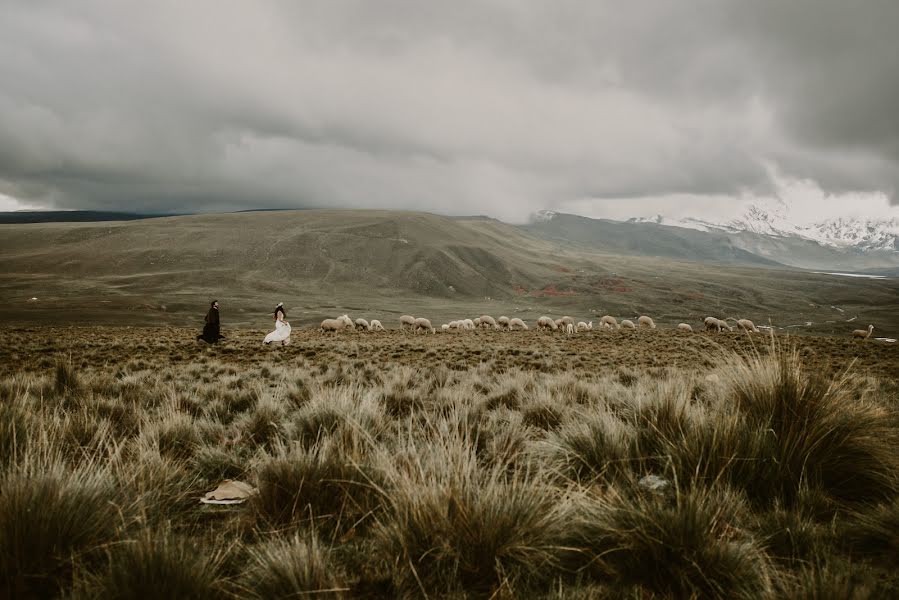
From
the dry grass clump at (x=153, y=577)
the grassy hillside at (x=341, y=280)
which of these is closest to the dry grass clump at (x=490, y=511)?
the dry grass clump at (x=153, y=577)

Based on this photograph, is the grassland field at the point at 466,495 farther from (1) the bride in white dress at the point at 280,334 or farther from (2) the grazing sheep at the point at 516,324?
(2) the grazing sheep at the point at 516,324

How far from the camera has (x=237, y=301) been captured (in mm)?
74562

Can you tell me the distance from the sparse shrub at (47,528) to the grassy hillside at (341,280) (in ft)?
182

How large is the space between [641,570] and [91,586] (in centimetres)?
246

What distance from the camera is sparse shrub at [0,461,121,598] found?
2.04m

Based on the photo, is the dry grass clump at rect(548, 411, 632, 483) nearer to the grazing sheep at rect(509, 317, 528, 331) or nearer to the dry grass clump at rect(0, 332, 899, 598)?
the dry grass clump at rect(0, 332, 899, 598)

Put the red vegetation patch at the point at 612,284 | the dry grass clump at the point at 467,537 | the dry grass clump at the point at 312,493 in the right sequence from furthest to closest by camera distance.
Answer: the red vegetation patch at the point at 612,284
the dry grass clump at the point at 312,493
the dry grass clump at the point at 467,537

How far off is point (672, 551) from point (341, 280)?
4519 inches

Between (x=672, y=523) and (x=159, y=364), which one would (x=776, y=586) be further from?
(x=159, y=364)

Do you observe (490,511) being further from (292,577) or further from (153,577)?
(153,577)

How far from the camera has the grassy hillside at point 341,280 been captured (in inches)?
2982

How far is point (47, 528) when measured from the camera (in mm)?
2201

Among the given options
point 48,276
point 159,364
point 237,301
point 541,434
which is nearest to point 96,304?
point 237,301

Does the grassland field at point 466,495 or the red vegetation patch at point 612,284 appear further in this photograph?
the red vegetation patch at point 612,284
